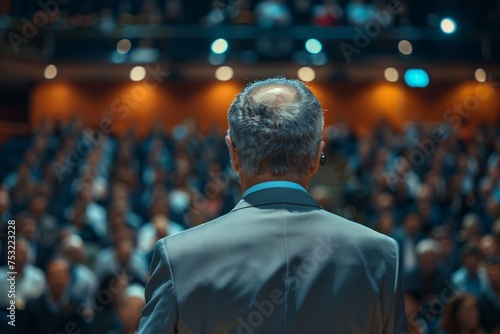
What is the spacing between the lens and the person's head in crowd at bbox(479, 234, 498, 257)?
19.3 ft

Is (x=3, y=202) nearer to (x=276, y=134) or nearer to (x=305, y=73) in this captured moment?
(x=276, y=134)

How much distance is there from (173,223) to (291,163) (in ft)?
18.8

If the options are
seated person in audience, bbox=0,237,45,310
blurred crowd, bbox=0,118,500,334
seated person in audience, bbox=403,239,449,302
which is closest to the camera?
blurred crowd, bbox=0,118,500,334

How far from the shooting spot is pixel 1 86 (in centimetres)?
1544

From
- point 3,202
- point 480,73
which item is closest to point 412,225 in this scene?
point 3,202

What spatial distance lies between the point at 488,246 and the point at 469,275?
1.36 ft

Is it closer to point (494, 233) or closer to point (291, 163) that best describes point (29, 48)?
point (494, 233)

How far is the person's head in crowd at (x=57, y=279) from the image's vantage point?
4.94 metres

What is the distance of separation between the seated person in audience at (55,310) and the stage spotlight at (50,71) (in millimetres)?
10029

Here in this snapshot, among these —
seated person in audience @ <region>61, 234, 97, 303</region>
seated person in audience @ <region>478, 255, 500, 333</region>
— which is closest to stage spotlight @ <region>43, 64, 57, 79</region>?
seated person in audience @ <region>61, 234, 97, 303</region>

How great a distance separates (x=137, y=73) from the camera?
47.1 ft

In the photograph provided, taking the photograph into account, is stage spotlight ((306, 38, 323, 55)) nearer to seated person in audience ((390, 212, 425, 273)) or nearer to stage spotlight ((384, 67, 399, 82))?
stage spotlight ((384, 67, 399, 82))

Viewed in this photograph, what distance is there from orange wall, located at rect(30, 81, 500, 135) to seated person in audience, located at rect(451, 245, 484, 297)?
8.74 meters

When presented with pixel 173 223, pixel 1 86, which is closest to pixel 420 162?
pixel 173 223
